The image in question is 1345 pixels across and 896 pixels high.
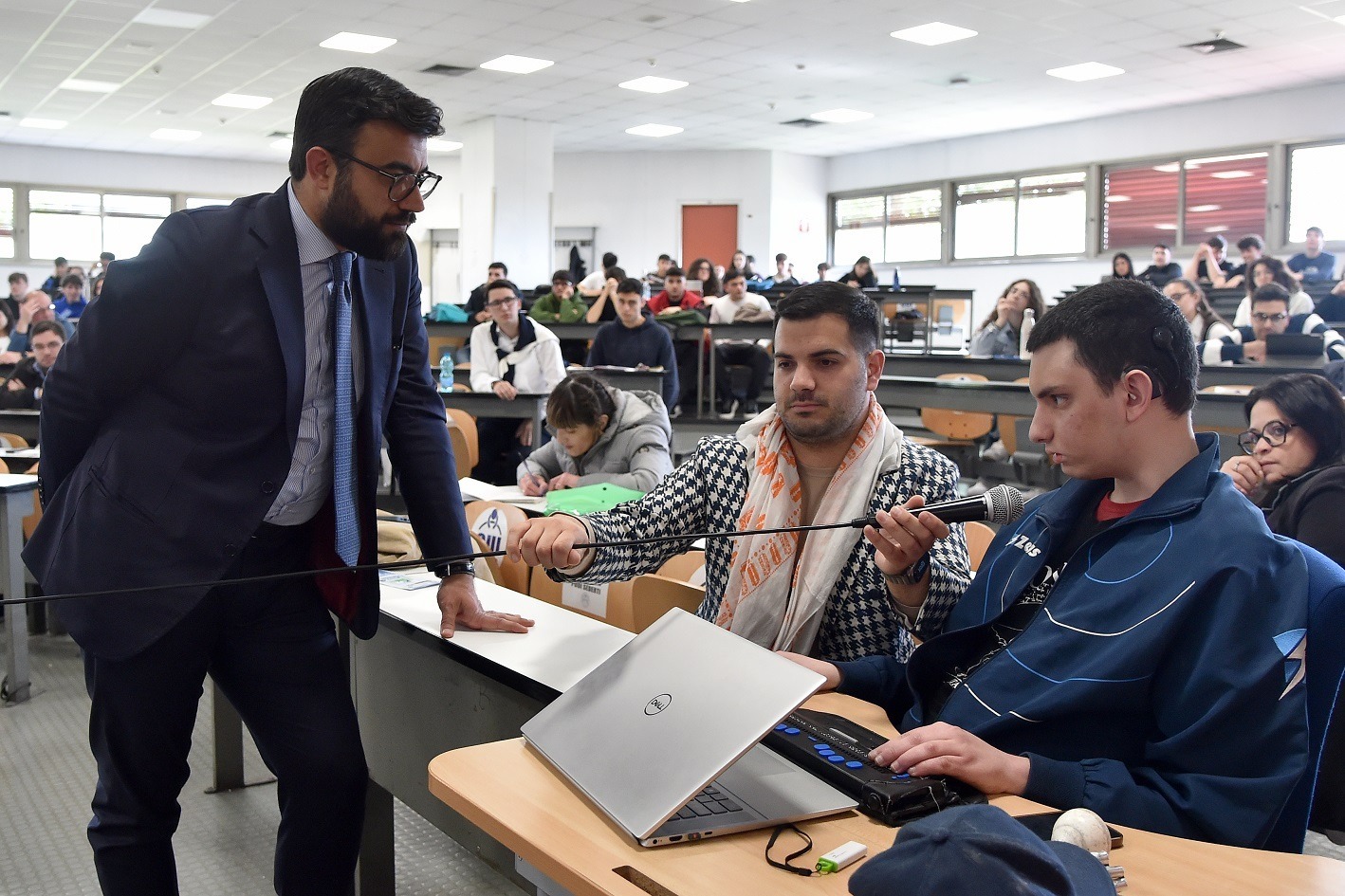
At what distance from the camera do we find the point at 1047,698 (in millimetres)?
1270

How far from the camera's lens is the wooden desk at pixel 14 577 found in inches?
146

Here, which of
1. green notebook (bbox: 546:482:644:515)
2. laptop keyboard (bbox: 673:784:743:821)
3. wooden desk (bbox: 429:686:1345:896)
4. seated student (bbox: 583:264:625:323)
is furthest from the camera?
seated student (bbox: 583:264:625:323)

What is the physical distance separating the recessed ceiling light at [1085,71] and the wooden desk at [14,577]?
1032 centimetres

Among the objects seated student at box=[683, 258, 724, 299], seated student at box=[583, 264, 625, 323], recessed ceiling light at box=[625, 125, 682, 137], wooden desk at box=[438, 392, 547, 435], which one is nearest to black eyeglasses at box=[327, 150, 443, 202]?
wooden desk at box=[438, 392, 547, 435]

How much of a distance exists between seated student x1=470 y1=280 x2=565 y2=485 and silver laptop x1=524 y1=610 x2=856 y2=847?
5302 mm

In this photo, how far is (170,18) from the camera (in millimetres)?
9266

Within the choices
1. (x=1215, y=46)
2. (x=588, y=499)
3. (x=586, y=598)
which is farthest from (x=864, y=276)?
(x=586, y=598)

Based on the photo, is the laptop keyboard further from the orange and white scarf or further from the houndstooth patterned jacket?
the orange and white scarf

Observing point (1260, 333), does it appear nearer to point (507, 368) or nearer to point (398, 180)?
point (507, 368)

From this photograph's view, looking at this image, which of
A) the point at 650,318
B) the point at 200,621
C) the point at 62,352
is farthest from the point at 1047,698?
the point at 650,318

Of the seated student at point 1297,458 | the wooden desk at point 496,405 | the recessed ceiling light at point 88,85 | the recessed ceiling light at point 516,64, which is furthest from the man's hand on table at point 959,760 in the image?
the recessed ceiling light at point 88,85

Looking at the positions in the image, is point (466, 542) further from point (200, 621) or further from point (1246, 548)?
point (1246, 548)

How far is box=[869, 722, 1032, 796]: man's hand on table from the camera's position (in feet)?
3.73

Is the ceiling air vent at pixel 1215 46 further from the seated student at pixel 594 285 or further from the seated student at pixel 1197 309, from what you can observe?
the seated student at pixel 594 285
